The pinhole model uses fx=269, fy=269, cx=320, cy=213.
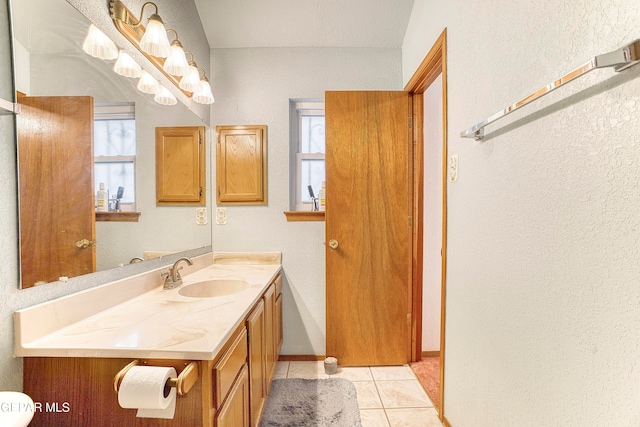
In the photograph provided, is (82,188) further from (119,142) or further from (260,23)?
Answer: (260,23)

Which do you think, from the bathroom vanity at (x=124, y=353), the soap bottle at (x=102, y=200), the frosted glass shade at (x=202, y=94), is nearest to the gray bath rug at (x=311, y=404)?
the bathroom vanity at (x=124, y=353)

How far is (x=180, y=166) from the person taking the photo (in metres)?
1.74

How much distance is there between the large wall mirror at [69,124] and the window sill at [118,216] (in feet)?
0.05

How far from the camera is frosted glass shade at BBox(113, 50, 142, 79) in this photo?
4.08ft

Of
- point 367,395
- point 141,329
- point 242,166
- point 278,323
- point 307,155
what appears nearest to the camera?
point 141,329

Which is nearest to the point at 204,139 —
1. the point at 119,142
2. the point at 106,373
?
the point at 119,142

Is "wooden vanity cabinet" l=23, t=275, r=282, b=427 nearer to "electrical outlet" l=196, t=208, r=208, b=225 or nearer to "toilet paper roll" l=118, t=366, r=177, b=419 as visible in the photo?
"toilet paper roll" l=118, t=366, r=177, b=419

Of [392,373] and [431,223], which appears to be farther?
[431,223]

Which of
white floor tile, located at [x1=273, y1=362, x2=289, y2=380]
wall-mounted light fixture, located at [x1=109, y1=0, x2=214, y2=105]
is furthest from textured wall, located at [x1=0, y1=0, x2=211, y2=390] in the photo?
white floor tile, located at [x1=273, y1=362, x2=289, y2=380]

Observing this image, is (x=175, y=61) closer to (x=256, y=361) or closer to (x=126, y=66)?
(x=126, y=66)

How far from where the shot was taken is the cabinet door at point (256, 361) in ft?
4.10

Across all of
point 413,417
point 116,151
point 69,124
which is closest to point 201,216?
point 116,151

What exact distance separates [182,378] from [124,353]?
0.68 ft

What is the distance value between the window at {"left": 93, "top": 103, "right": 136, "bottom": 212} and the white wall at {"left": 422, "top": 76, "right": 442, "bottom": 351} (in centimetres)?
203
